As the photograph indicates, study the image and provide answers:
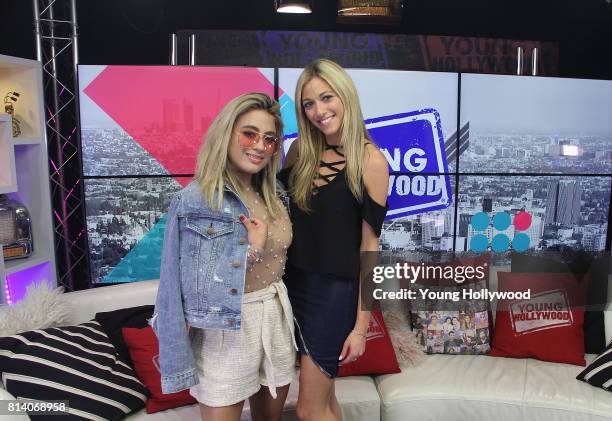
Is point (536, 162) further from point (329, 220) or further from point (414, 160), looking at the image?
point (329, 220)

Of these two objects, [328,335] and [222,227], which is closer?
[222,227]

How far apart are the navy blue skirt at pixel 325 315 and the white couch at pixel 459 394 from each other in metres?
0.54

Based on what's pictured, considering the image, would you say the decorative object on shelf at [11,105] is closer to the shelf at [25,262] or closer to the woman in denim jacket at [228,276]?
the shelf at [25,262]

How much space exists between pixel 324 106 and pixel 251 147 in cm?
29

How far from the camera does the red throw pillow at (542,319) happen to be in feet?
7.89

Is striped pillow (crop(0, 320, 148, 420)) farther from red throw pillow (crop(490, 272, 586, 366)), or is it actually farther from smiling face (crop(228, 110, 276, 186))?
red throw pillow (crop(490, 272, 586, 366))

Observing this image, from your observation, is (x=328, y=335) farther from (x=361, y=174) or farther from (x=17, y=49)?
(x=17, y=49)

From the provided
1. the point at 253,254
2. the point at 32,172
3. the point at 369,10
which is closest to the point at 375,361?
the point at 253,254

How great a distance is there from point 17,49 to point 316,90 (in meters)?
3.57

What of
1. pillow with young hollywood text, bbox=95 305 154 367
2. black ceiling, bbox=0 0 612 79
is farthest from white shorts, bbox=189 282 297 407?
black ceiling, bbox=0 0 612 79

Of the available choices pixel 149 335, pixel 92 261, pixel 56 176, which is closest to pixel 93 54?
pixel 56 176

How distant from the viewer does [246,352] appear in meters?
1.44

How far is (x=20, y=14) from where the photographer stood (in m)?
4.03

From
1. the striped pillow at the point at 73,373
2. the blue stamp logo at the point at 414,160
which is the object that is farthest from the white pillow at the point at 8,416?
the blue stamp logo at the point at 414,160
